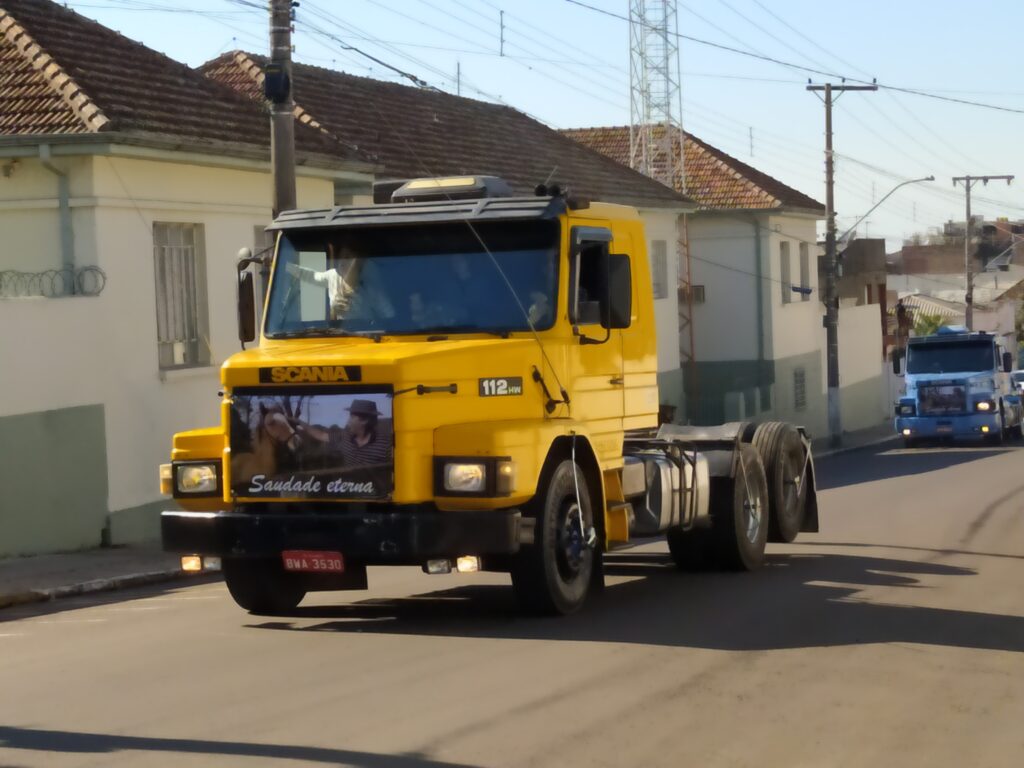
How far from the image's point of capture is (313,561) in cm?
1055

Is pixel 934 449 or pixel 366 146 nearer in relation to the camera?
pixel 366 146

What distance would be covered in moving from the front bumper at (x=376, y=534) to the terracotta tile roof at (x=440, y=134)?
53.1ft

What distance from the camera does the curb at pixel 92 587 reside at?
564 inches

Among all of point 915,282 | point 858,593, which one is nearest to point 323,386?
point 858,593

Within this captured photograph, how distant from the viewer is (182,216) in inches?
818

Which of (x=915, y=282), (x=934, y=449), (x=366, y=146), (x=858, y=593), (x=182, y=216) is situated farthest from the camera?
(x=915, y=282)

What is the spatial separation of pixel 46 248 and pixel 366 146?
1070 centimetres

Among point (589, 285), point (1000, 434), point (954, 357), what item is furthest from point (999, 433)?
point (589, 285)

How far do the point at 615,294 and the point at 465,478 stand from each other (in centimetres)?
199

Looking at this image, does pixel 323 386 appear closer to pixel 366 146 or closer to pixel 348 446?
pixel 348 446

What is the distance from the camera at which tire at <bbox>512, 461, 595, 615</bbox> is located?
10.8 metres

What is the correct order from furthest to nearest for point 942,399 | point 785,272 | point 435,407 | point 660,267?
point 785,272, point 942,399, point 660,267, point 435,407

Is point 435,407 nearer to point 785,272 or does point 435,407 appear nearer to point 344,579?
point 344,579

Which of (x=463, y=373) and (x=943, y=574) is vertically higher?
(x=463, y=373)
